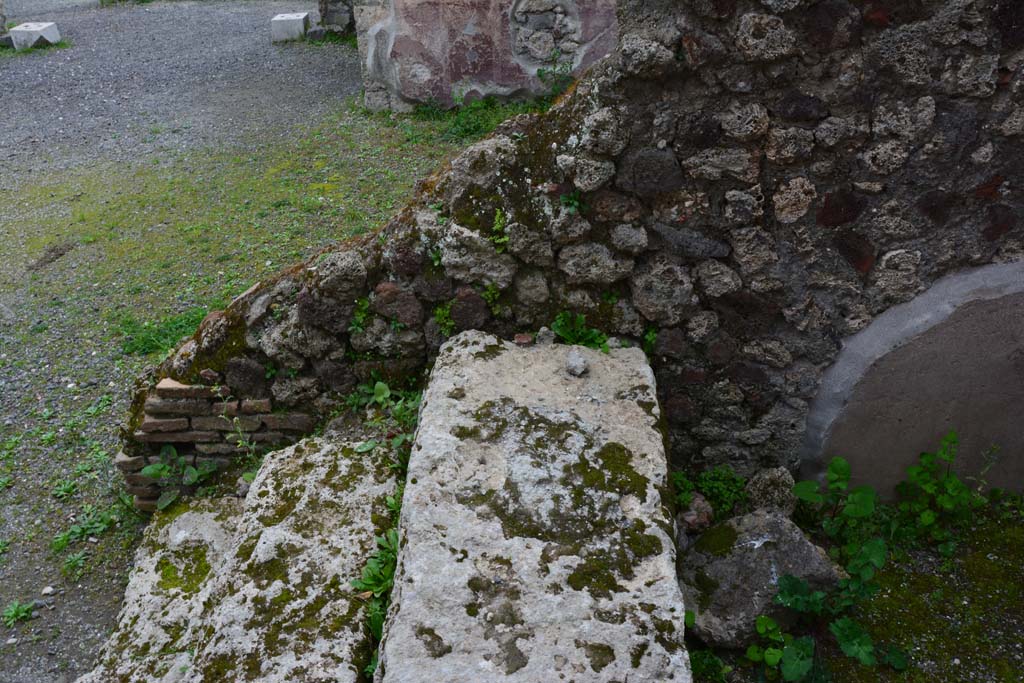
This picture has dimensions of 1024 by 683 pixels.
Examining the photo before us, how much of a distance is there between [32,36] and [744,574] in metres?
11.9

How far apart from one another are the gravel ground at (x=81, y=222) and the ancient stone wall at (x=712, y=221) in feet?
3.52

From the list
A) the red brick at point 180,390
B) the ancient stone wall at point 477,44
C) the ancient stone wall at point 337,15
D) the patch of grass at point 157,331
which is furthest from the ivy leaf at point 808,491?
the ancient stone wall at point 337,15

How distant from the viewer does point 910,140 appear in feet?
8.50

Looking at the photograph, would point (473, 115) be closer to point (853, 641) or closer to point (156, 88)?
point (156, 88)

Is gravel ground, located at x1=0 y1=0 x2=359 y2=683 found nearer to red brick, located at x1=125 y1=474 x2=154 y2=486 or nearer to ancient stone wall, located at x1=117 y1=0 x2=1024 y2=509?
red brick, located at x1=125 y1=474 x2=154 y2=486

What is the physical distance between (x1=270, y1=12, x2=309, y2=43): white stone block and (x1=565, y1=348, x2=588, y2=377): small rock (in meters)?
9.49

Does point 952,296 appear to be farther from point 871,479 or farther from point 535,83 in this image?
point 535,83

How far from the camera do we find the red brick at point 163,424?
331 cm

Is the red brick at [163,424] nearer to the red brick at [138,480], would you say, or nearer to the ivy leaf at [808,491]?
the red brick at [138,480]

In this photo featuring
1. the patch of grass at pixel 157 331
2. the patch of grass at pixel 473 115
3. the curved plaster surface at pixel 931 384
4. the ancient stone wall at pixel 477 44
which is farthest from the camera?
the ancient stone wall at pixel 477 44

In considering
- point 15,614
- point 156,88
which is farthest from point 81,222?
point 15,614

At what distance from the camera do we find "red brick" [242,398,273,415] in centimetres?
325

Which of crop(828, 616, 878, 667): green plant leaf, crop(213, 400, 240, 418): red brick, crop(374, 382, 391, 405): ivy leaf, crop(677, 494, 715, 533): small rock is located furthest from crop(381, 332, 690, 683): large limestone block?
crop(213, 400, 240, 418): red brick

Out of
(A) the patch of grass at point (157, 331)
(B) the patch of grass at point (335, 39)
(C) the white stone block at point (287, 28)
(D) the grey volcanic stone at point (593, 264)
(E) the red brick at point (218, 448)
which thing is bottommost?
(A) the patch of grass at point (157, 331)
